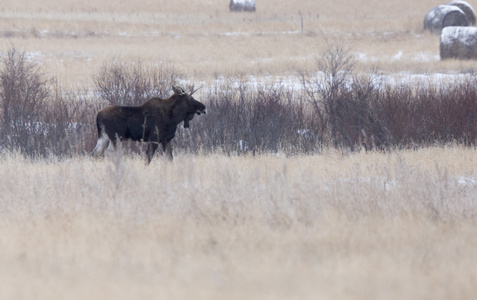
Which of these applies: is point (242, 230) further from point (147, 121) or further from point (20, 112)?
point (20, 112)

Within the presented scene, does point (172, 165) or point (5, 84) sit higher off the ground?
point (5, 84)

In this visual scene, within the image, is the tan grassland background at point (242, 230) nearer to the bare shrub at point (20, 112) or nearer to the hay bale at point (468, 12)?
the bare shrub at point (20, 112)

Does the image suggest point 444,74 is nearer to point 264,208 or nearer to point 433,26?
point 433,26

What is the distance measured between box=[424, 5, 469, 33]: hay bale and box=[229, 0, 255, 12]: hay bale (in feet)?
52.3

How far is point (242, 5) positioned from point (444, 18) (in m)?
17.4

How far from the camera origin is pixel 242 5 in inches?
1949

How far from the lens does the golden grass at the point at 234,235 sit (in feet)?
17.5

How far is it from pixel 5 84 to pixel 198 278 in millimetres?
11741

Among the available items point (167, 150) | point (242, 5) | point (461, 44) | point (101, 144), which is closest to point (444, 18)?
point (461, 44)

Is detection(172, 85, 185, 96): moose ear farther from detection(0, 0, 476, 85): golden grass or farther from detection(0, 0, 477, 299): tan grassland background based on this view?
detection(0, 0, 476, 85): golden grass

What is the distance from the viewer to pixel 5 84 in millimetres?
15820

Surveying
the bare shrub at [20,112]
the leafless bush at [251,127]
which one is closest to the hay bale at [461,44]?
the leafless bush at [251,127]

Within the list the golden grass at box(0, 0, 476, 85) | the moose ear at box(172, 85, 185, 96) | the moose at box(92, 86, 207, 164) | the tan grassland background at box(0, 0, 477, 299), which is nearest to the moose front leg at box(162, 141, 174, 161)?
the moose at box(92, 86, 207, 164)

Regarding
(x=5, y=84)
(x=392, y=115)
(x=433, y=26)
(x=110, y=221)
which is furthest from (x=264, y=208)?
(x=433, y=26)
